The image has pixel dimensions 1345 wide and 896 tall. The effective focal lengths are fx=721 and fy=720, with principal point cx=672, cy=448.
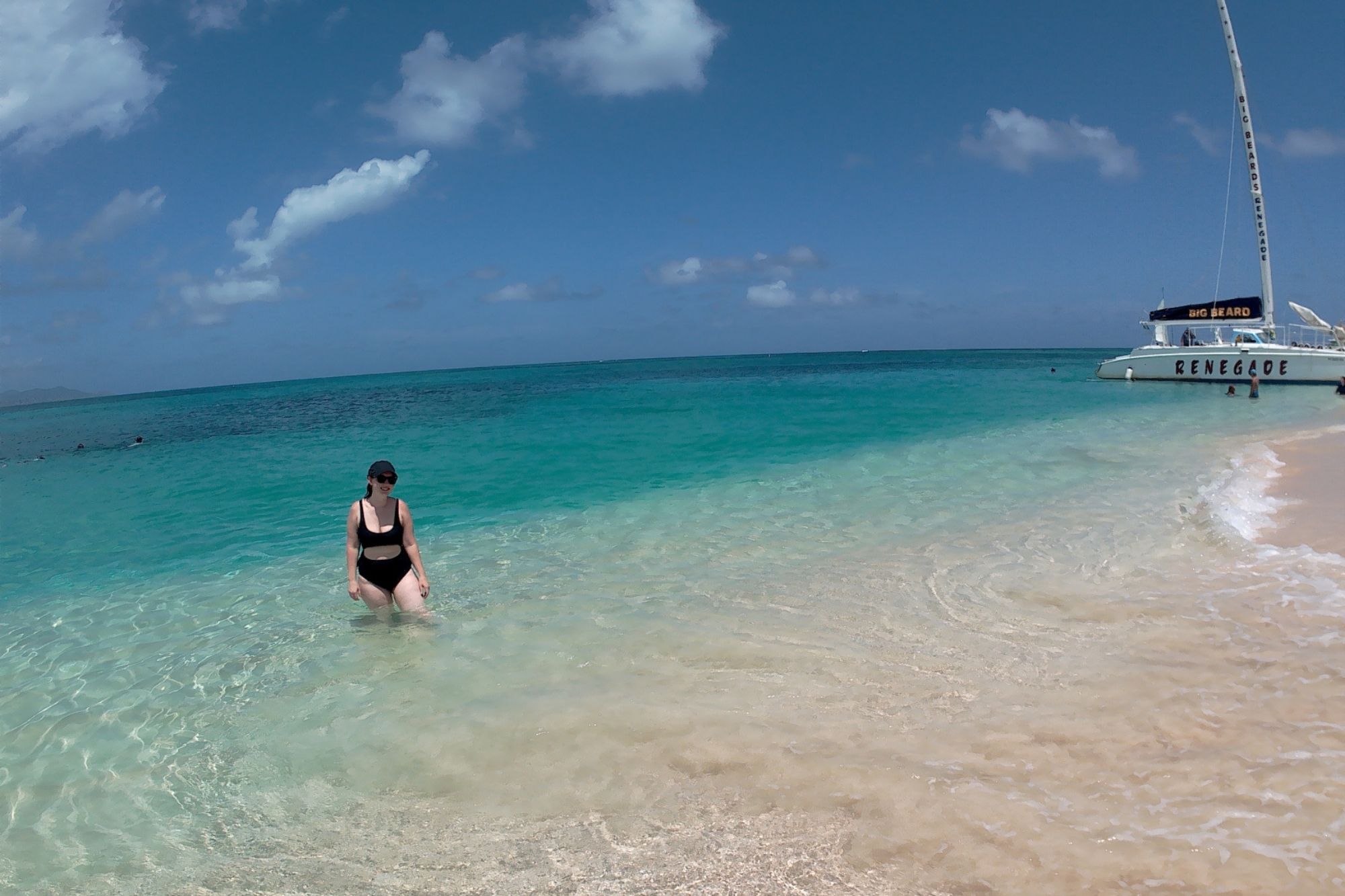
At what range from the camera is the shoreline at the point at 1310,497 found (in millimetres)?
7561

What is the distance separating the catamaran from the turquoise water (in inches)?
828

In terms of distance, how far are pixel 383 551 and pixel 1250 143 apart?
39.7 m

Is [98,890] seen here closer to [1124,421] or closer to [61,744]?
[61,744]

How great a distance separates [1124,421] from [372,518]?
72.3ft

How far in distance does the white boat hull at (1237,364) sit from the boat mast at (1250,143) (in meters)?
3.11

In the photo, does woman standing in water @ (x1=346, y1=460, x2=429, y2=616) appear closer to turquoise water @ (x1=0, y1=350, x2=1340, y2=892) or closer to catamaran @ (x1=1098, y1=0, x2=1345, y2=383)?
turquoise water @ (x1=0, y1=350, x2=1340, y2=892)

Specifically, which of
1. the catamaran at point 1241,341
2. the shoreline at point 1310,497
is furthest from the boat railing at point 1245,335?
the shoreline at point 1310,497

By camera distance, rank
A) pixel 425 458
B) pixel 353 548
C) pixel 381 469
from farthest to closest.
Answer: pixel 425 458
pixel 353 548
pixel 381 469

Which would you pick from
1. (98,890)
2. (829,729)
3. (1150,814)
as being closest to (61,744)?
(98,890)

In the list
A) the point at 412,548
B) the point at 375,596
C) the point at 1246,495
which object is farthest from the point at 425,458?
the point at 1246,495

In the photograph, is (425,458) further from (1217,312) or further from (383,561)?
(1217,312)

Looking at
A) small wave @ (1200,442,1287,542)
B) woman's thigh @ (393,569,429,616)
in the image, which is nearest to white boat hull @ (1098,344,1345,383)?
small wave @ (1200,442,1287,542)

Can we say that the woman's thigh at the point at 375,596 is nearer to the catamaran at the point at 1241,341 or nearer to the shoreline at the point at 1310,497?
the shoreline at the point at 1310,497

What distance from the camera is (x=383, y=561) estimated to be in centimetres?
637
